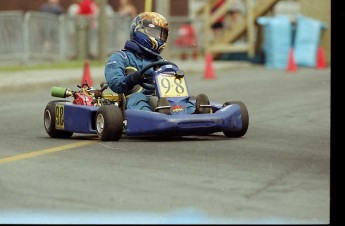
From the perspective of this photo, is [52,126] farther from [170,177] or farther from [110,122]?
[170,177]

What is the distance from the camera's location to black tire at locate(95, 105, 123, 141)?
1156 cm

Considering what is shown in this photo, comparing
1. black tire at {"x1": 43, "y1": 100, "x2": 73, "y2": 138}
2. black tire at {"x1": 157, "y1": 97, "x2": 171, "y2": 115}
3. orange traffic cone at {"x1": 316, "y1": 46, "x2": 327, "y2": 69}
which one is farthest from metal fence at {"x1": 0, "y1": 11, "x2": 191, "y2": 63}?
black tire at {"x1": 157, "y1": 97, "x2": 171, "y2": 115}

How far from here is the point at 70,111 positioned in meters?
12.5

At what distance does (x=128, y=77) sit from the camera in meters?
12.2

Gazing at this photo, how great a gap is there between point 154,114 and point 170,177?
8.42 feet

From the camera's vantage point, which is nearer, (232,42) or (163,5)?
(163,5)

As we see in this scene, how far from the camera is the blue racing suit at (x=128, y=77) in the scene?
12180mm

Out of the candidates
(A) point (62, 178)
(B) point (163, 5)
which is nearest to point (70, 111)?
(A) point (62, 178)

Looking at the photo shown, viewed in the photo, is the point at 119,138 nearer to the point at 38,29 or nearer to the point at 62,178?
the point at 62,178

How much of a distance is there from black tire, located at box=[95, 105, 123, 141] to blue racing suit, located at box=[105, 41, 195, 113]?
18.4 inches

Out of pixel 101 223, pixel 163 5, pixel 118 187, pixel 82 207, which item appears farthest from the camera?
pixel 163 5

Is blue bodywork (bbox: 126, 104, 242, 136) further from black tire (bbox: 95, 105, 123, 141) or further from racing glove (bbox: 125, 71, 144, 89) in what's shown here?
racing glove (bbox: 125, 71, 144, 89)

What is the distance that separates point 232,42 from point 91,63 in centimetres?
566

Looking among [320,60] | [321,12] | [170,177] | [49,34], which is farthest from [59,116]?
[321,12]
